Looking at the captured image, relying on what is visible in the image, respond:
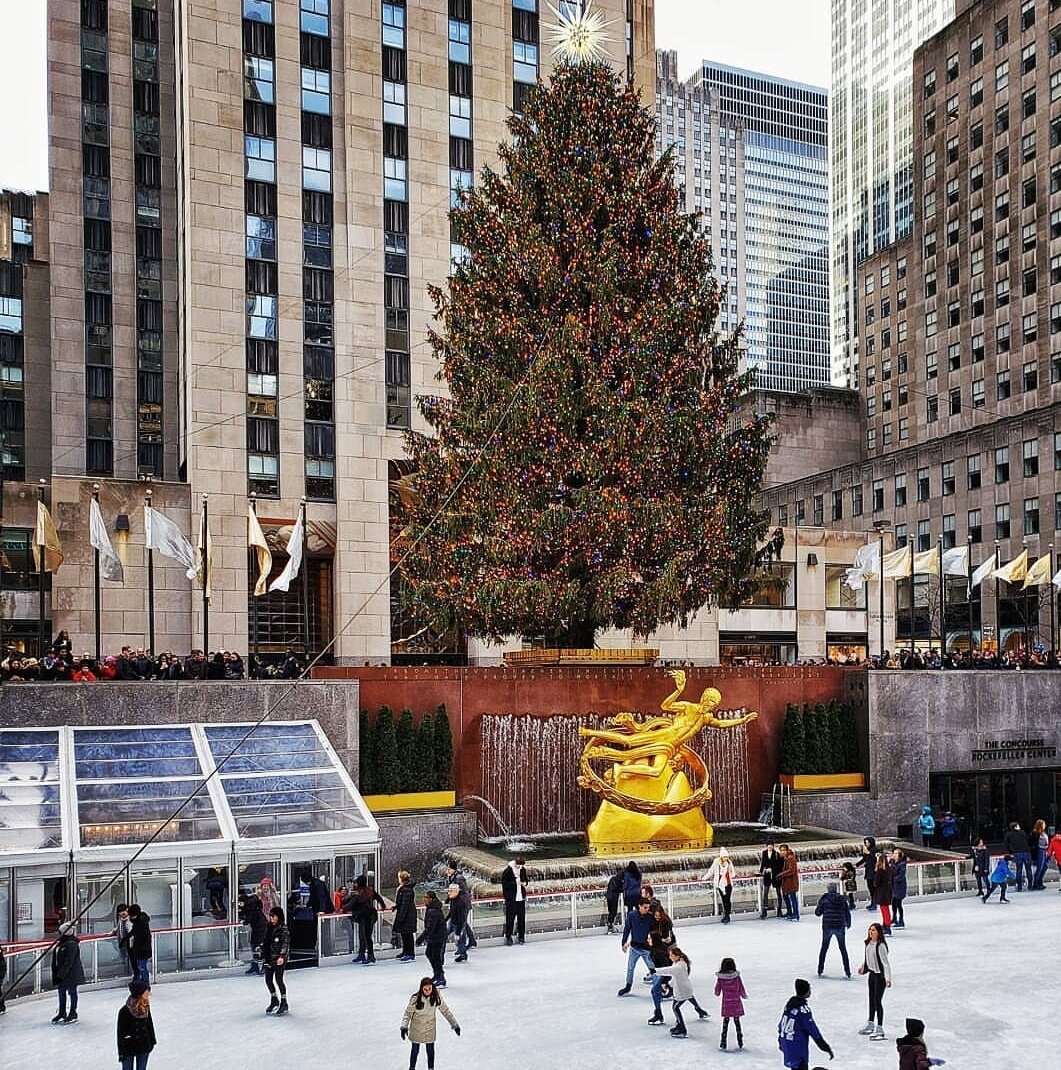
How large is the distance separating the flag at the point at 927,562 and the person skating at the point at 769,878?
709 inches

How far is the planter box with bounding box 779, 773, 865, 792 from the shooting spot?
3425 centimetres

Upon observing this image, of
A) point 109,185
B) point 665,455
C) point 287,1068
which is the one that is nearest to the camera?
point 287,1068

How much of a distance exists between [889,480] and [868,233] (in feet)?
344

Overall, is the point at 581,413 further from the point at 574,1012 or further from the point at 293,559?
the point at 574,1012

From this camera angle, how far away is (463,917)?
71.1 ft

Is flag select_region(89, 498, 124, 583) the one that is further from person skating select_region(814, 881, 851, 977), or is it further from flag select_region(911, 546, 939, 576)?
flag select_region(911, 546, 939, 576)

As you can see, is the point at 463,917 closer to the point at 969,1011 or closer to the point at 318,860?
the point at 318,860

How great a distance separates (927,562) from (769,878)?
772 inches

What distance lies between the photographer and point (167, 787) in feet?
79.8

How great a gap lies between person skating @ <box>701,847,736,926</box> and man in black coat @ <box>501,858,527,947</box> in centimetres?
406

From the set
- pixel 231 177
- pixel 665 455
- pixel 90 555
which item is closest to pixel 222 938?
pixel 665 455

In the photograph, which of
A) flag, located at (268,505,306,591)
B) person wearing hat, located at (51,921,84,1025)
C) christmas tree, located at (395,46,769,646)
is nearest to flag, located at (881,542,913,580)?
christmas tree, located at (395,46,769,646)

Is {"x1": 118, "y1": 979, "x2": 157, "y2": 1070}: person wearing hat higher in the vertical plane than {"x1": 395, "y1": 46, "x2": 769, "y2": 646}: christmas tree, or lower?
lower

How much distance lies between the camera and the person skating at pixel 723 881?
979 inches
